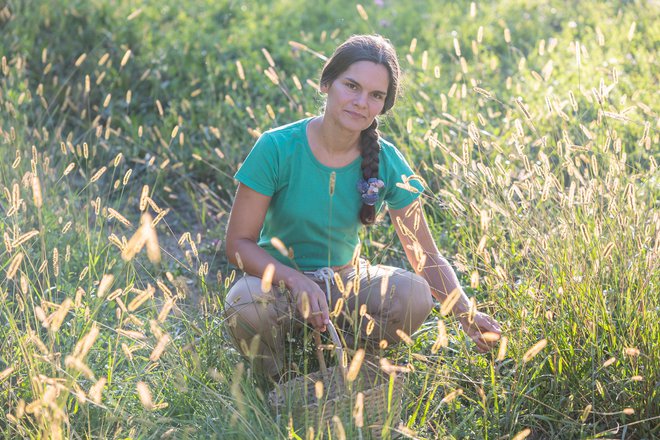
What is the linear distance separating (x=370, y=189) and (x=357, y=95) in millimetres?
313

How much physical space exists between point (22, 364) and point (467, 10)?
253 inches

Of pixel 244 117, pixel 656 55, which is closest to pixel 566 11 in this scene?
pixel 656 55

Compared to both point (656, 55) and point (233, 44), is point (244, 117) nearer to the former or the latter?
point (233, 44)

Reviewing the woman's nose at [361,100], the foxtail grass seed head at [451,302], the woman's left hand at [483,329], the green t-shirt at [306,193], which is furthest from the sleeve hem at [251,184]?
the foxtail grass seed head at [451,302]

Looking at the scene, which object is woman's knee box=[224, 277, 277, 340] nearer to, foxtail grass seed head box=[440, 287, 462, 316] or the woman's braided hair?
the woman's braided hair

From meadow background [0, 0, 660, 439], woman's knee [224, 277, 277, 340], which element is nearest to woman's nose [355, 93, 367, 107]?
meadow background [0, 0, 660, 439]

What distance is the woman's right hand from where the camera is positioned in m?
2.58

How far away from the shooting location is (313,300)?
262 centimetres

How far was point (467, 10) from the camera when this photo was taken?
8.29 metres

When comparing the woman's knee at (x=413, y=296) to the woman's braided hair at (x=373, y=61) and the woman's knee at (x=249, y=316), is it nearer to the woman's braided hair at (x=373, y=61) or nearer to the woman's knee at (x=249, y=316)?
the woman's braided hair at (x=373, y=61)

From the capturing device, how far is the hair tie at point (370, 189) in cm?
302

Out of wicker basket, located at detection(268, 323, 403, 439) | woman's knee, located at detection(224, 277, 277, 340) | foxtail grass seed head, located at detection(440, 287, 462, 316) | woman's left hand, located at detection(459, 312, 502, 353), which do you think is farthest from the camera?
woman's knee, located at detection(224, 277, 277, 340)

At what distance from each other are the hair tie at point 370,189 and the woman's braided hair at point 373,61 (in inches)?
0.8

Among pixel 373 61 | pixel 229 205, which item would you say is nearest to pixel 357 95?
pixel 373 61
